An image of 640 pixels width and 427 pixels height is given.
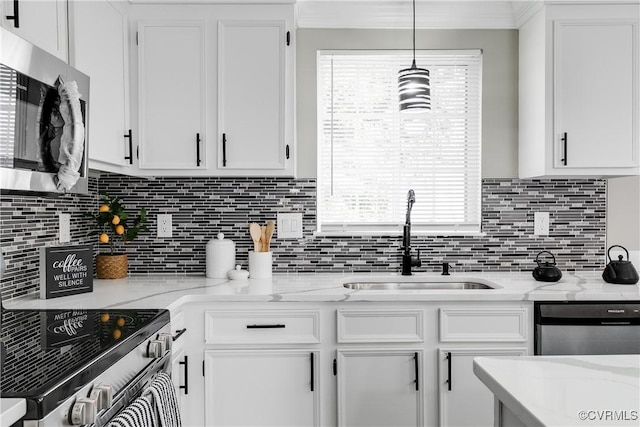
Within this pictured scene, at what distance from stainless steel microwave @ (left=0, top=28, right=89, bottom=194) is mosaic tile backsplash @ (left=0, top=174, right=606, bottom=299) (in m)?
1.07

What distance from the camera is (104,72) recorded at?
2.21 metres

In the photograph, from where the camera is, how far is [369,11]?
2801mm

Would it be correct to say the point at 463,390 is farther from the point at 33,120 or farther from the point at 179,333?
the point at 33,120

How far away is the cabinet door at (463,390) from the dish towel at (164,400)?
1206 millimetres

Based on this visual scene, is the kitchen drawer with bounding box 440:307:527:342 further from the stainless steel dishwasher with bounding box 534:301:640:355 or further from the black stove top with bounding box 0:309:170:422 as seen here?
the black stove top with bounding box 0:309:170:422

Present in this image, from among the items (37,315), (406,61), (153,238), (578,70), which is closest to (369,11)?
(406,61)

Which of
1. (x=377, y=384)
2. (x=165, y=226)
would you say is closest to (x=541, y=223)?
(x=377, y=384)

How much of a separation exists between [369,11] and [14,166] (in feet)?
6.72

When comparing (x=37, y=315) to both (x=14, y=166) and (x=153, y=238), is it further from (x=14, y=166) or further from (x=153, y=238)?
(x=153, y=238)

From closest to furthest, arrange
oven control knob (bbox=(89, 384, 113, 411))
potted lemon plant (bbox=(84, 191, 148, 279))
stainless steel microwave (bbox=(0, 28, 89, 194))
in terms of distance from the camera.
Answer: oven control knob (bbox=(89, 384, 113, 411)) < stainless steel microwave (bbox=(0, 28, 89, 194)) < potted lemon plant (bbox=(84, 191, 148, 279))

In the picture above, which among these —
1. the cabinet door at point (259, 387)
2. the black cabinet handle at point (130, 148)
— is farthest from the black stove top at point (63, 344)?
the black cabinet handle at point (130, 148)

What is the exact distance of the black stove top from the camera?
3.46 ft

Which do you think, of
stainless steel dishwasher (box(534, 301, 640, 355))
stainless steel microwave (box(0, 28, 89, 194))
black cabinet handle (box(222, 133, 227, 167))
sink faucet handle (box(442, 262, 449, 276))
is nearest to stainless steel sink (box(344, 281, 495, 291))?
sink faucet handle (box(442, 262, 449, 276))

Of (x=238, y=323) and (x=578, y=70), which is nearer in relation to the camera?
(x=238, y=323)
